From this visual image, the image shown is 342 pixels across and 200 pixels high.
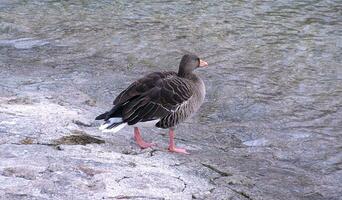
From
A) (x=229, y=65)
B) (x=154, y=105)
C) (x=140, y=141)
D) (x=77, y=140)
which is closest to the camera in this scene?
(x=77, y=140)

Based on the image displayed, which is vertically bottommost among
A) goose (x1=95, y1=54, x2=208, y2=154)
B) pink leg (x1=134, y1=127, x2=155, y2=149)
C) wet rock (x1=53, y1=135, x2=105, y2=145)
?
pink leg (x1=134, y1=127, x2=155, y2=149)

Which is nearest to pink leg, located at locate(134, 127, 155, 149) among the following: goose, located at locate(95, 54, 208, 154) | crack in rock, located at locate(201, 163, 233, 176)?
goose, located at locate(95, 54, 208, 154)

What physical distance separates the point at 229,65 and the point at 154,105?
15.7 ft

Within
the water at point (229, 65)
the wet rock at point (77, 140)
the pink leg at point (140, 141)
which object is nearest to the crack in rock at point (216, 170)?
the water at point (229, 65)

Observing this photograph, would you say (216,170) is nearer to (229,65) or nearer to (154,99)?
(154,99)

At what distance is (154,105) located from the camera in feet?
24.2

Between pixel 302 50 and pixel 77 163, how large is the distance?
297 inches

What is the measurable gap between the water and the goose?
0.59 metres

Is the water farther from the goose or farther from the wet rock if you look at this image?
the wet rock

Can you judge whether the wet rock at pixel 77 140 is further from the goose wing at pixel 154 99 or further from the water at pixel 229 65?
the water at pixel 229 65

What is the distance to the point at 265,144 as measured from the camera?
8.41 meters

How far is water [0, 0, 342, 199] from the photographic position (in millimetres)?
7891

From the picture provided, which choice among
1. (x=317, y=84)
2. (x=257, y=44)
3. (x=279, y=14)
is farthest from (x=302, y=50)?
(x=279, y=14)

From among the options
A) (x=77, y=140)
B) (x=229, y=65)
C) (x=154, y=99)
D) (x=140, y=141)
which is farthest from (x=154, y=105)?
(x=229, y=65)
